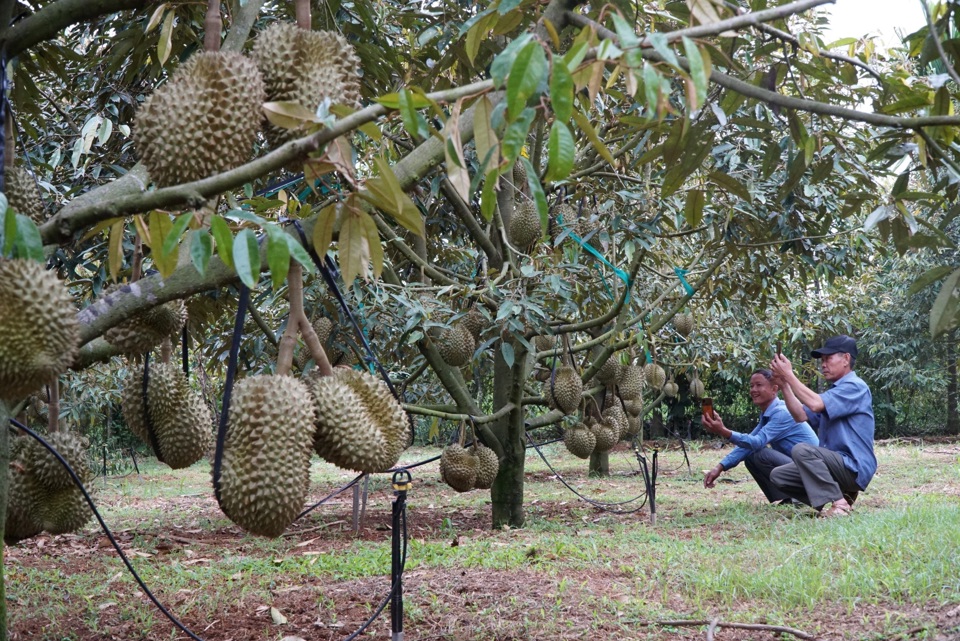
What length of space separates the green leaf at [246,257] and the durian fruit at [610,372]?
4.41 m

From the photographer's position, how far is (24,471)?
5.96 ft

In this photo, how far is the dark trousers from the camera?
214 inches

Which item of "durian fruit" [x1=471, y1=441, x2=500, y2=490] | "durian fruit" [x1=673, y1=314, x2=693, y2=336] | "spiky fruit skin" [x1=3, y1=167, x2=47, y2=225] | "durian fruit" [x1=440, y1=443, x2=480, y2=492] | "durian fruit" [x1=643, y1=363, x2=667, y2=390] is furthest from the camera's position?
"durian fruit" [x1=643, y1=363, x2=667, y2=390]

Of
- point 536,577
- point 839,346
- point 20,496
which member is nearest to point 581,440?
point 839,346

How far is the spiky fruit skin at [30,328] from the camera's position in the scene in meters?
1.21

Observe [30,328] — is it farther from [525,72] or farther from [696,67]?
[696,67]

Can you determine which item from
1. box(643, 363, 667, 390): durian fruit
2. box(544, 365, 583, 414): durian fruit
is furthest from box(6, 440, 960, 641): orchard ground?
box(643, 363, 667, 390): durian fruit

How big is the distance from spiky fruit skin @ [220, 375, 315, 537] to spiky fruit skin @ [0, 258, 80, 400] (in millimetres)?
304

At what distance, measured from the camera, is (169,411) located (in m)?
1.76

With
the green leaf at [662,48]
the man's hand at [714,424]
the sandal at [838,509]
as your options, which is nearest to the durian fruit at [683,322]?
the man's hand at [714,424]

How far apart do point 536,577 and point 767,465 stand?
2804 mm

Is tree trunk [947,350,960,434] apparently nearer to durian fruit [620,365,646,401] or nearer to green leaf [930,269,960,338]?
durian fruit [620,365,646,401]

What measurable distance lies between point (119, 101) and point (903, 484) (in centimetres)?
675

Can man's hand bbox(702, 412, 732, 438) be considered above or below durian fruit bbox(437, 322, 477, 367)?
below
